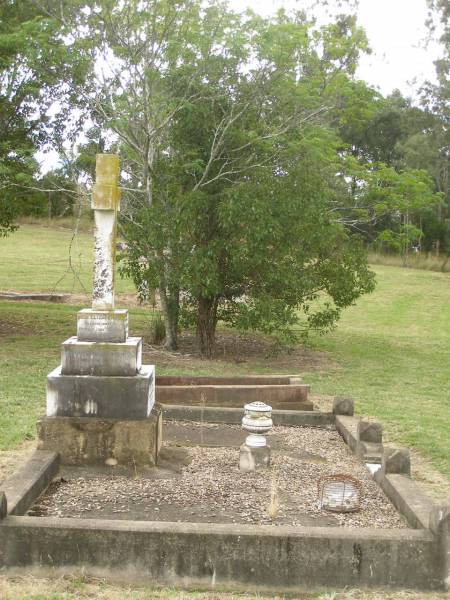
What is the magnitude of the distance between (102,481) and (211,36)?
8.56 meters

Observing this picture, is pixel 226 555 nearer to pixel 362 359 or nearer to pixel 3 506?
pixel 3 506

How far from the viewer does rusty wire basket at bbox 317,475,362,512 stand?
598 cm

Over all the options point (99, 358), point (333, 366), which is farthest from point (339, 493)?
point (333, 366)

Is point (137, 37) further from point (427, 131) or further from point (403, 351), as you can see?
point (427, 131)

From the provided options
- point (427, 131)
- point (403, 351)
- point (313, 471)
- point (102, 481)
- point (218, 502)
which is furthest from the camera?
point (427, 131)

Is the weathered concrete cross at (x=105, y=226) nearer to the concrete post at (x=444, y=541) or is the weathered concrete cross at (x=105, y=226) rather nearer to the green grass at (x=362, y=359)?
the green grass at (x=362, y=359)

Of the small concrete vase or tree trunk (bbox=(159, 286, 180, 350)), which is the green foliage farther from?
the small concrete vase

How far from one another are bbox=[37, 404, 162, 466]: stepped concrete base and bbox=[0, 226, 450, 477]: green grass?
140 cm

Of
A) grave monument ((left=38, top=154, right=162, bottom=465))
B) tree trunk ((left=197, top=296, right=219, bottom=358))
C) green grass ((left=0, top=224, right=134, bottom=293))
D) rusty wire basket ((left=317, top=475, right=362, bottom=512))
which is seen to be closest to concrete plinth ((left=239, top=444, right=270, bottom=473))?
rusty wire basket ((left=317, top=475, right=362, bottom=512))

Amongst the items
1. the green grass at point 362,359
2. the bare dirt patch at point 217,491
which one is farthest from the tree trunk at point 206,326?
A: the bare dirt patch at point 217,491

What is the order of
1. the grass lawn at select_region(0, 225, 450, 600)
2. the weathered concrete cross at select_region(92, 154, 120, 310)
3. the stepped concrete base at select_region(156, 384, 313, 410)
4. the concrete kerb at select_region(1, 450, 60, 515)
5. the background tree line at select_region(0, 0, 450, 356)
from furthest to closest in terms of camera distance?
the background tree line at select_region(0, 0, 450, 356) < the stepped concrete base at select_region(156, 384, 313, 410) < the weathered concrete cross at select_region(92, 154, 120, 310) < the concrete kerb at select_region(1, 450, 60, 515) < the grass lawn at select_region(0, 225, 450, 600)

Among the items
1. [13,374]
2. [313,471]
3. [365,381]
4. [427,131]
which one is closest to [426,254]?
[427,131]

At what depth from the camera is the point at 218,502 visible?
20.0ft

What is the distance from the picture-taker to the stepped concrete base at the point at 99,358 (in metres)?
6.83
